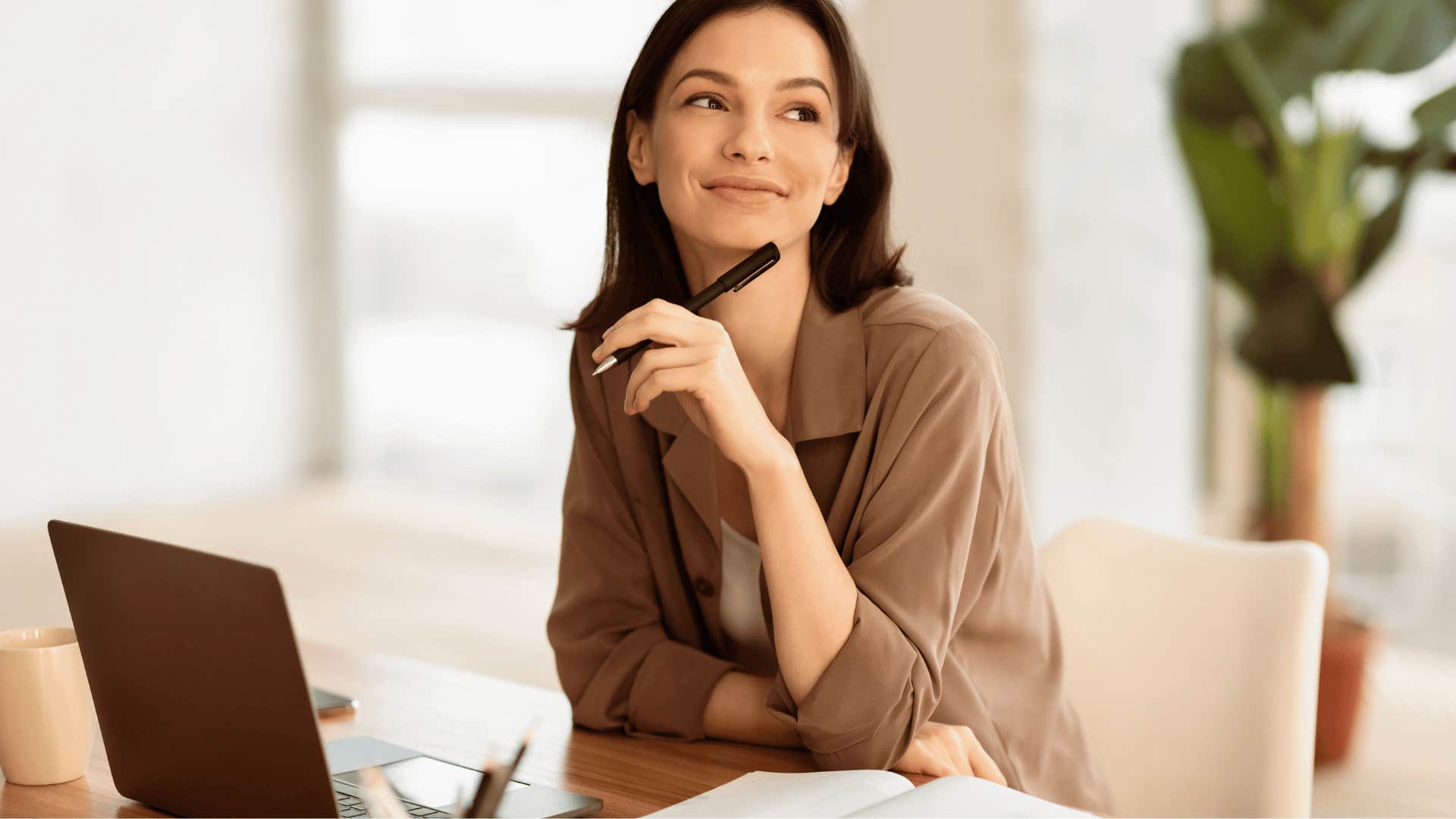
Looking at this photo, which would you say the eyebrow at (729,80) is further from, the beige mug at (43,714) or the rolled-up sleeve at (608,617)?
the beige mug at (43,714)

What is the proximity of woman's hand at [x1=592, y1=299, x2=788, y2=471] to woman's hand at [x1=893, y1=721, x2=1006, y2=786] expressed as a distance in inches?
10.3

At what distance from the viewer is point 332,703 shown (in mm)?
1351

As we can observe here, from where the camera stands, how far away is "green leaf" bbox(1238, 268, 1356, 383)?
2.83m

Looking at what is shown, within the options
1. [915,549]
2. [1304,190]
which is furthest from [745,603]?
[1304,190]

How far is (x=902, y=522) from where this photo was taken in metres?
1.30

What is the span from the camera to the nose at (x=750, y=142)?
1.35m

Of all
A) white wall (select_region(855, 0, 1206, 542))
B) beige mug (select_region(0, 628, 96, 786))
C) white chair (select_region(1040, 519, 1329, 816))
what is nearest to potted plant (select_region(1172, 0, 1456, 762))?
white wall (select_region(855, 0, 1206, 542))

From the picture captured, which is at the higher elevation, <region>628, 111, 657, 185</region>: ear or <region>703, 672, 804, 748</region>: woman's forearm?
<region>628, 111, 657, 185</region>: ear

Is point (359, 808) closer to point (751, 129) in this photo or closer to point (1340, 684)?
point (751, 129)

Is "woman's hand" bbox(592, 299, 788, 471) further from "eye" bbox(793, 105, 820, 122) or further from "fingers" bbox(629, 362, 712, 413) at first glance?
"eye" bbox(793, 105, 820, 122)

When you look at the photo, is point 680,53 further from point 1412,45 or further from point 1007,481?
point 1412,45

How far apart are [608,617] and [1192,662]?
1.82 ft

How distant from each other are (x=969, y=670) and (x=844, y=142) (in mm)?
489

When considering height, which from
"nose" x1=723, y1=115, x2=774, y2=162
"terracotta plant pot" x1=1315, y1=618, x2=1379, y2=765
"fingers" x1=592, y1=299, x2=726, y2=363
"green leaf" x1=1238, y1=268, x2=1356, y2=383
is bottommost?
"terracotta plant pot" x1=1315, y1=618, x2=1379, y2=765
